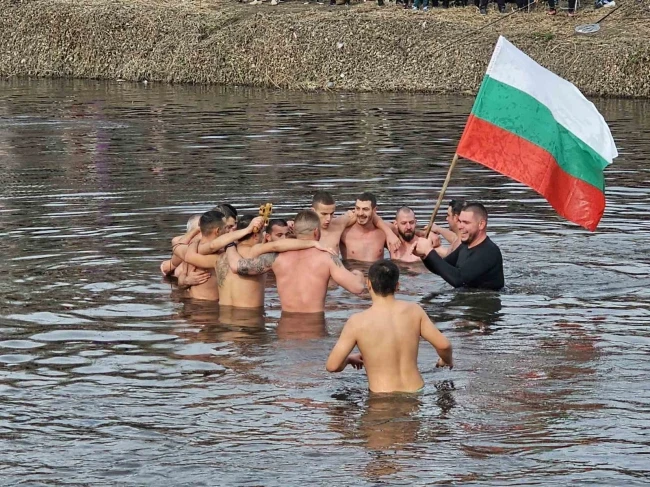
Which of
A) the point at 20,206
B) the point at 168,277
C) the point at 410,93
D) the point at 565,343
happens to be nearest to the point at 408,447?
the point at 565,343

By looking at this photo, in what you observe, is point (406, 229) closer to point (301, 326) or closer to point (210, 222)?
point (210, 222)

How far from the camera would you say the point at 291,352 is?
13.2 metres

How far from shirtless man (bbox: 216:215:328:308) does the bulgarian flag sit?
7.09ft

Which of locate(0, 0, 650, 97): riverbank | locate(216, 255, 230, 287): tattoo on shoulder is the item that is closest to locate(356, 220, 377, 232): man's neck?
locate(216, 255, 230, 287): tattoo on shoulder

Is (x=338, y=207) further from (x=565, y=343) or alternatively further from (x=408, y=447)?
(x=408, y=447)

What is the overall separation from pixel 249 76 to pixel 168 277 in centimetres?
2786

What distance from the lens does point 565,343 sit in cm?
1347

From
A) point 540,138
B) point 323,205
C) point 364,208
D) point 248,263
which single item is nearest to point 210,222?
point 248,263

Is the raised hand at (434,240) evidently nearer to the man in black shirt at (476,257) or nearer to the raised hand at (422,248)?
the man in black shirt at (476,257)

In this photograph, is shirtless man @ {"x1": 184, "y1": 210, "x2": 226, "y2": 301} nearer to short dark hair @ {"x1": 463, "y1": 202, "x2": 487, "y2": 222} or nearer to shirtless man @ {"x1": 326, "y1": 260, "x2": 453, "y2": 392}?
short dark hair @ {"x1": 463, "y1": 202, "x2": 487, "y2": 222}

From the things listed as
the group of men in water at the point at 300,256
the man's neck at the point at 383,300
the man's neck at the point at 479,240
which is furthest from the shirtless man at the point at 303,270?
the man's neck at the point at 383,300

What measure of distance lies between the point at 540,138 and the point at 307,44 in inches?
1133

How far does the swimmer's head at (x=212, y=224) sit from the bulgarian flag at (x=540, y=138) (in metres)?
2.84

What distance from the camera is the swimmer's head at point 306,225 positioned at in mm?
14039
